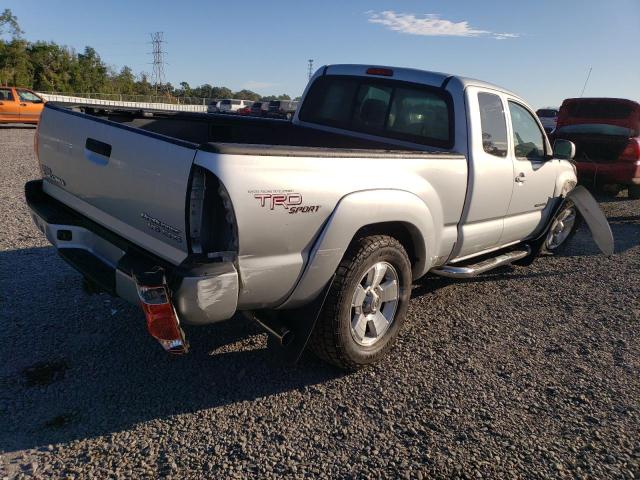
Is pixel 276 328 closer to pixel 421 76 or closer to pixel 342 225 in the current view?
pixel 342 225

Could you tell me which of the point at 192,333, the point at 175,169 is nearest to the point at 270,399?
the point at 192,333

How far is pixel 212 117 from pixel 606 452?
3913 millimetres

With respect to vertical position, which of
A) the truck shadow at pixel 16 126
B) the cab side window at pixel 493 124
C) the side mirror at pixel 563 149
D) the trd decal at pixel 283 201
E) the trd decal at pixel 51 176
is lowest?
the truck shadow at pixel 16 126

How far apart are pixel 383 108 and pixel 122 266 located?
2.73 metres

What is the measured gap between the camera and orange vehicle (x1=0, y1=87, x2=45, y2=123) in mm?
18250

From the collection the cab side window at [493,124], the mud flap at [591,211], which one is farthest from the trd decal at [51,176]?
the mud flap at [591,211]

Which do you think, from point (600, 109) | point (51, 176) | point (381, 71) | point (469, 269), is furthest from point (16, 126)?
point (469, 269)

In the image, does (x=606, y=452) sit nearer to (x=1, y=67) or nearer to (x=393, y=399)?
(x=393, y=399)

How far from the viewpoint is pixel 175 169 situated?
2.30 meters

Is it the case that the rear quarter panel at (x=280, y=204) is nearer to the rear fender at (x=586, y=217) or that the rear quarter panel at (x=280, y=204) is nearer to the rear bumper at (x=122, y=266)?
the rear bumper at (x=122, y=266)

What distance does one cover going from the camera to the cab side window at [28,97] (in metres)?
18.6

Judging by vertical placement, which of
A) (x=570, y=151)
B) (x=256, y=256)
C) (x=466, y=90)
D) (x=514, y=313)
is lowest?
(x=514, y=313)

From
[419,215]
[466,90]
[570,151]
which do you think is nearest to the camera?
[419,215]

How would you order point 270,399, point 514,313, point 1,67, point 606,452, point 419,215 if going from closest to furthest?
point 606,452 → point 270,399 → point 419,215 → point 514,313 → point 1,67
